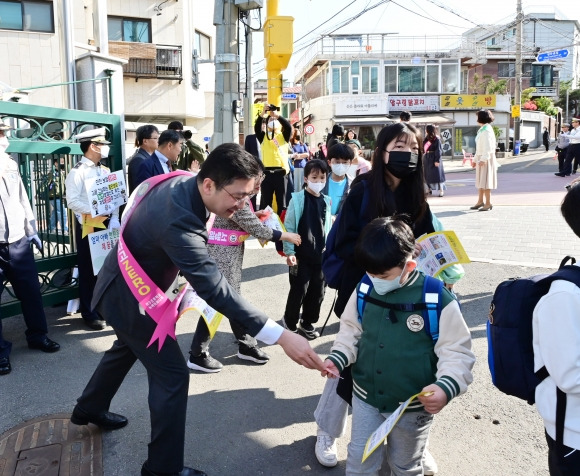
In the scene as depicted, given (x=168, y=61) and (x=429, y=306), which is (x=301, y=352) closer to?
(x=429, y=306)

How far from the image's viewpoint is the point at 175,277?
9.78 ft

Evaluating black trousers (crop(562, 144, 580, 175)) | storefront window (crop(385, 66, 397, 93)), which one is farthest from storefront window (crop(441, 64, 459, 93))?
black trousers (crop(562, 144, 580, 175))

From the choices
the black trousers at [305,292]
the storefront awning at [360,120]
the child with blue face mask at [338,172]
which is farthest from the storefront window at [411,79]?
the black trousers at [305,292]

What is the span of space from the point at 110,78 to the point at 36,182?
5.56ft

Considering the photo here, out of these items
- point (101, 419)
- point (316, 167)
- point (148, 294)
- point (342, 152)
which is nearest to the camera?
point (148, 294)

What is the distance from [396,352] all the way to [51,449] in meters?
2.23

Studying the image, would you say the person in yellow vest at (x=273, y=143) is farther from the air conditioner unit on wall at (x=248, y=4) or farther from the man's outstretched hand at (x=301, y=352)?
the man's outstretched hand at (x=301, y=352)

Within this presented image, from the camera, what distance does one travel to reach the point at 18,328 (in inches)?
213

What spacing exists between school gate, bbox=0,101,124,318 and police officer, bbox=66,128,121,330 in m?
0.21

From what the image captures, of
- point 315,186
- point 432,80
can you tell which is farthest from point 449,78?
point 315,186

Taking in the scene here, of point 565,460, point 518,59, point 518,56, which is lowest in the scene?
point 565,460

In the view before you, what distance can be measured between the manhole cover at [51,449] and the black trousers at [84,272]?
5.71 feet

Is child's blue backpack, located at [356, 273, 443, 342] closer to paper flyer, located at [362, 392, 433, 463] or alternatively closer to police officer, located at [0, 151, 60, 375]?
paper flyer, located at [362, 392, 433, 463]

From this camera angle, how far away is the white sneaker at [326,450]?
10.3ft
